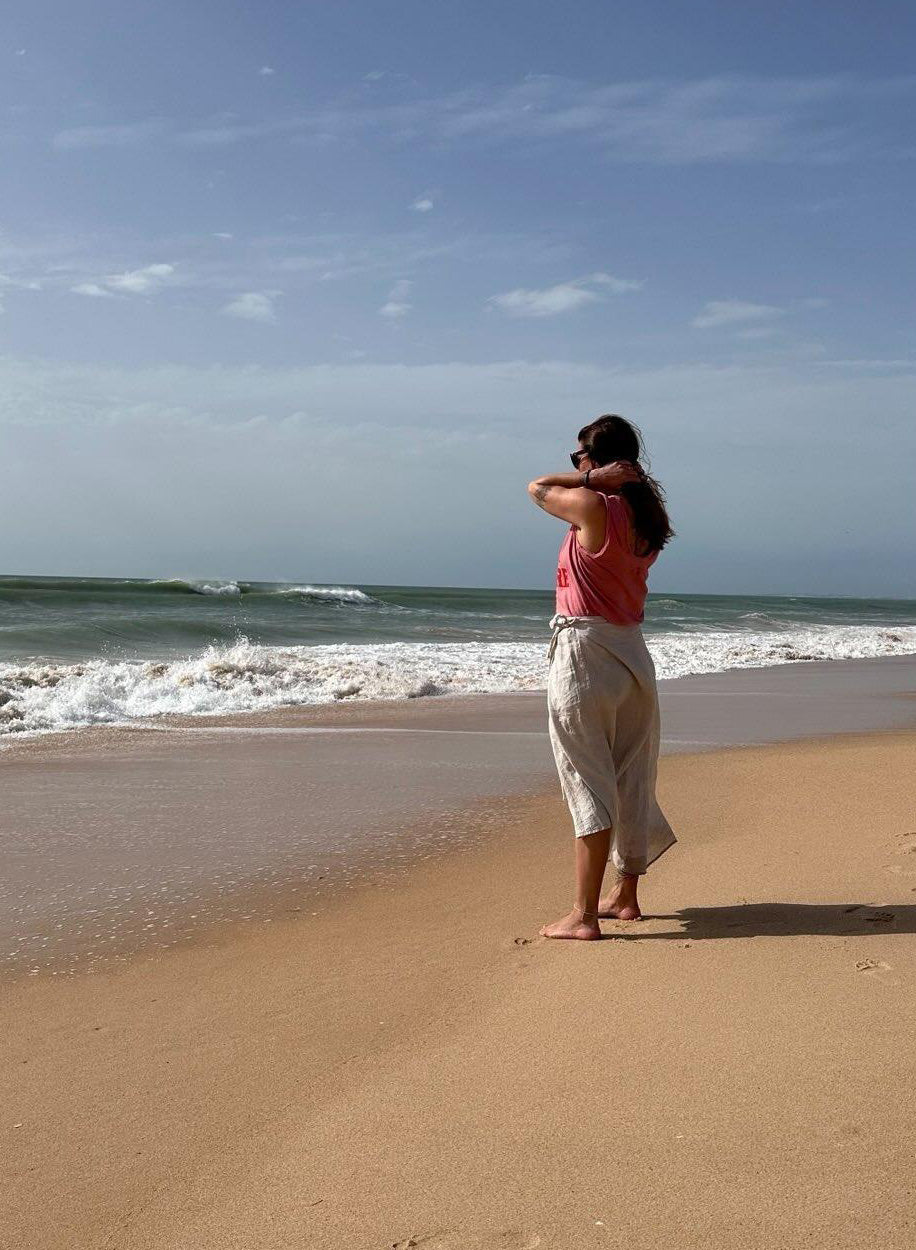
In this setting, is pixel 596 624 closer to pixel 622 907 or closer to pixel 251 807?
pixel 622 907

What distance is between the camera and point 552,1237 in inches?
74.2

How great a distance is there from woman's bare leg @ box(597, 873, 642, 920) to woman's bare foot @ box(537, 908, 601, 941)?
0.85ft

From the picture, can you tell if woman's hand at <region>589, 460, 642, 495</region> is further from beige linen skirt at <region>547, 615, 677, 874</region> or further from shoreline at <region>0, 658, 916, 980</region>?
shoreline at <region>0, 658, 916, 980</region>

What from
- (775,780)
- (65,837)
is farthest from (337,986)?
(775,780)

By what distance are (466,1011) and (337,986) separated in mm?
462

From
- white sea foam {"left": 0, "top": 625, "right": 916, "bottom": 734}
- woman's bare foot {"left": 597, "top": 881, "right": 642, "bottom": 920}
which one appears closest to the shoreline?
white sea foam {"left": 0, "top": 625, "right": 916, "bottom": 734}

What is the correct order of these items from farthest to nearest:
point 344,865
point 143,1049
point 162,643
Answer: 1. point 162,643
2. point 344,865
3. point 143,1049

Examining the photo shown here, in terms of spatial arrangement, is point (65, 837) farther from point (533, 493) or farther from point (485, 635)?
point (485, 635)

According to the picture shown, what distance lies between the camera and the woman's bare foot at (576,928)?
11.8 ft

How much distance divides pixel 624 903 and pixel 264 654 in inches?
454

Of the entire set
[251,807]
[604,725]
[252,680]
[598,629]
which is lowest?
[251,807]

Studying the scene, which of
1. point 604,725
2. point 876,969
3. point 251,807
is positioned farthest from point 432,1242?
point 251,807

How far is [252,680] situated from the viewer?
40.7 ft

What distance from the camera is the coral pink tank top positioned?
142 inches
